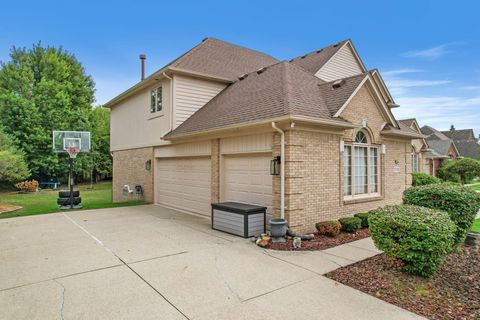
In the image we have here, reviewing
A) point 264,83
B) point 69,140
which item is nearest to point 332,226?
point 264,83

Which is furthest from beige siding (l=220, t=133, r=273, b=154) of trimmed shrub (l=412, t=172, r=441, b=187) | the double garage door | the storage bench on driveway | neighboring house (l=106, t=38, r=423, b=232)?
trimmed shrub (l=412, t=172, r=441, b=187)

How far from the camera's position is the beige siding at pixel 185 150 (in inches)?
407

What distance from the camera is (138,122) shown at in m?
14.9

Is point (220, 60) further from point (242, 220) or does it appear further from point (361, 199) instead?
point (242, 220)

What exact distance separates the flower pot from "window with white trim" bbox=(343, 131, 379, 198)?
3.12 meters

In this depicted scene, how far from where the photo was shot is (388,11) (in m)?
13.5

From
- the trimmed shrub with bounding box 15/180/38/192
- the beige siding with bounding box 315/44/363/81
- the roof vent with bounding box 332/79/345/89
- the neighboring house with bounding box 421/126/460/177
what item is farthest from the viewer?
the neighboring house with bounding box 421/126/460/177

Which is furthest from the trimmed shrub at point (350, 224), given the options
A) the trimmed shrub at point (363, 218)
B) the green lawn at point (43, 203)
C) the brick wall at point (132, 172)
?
the green lawn at point (43, 203)

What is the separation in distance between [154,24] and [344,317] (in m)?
17.6

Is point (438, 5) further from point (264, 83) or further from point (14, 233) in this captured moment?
point (14, 233)

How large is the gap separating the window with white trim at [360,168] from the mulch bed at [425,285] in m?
3.60

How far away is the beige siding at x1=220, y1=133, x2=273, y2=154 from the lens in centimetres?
786

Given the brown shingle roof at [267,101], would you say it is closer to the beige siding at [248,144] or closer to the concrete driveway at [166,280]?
the beige siding at [248,144]

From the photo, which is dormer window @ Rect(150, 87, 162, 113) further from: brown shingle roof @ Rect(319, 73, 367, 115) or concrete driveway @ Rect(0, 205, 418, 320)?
brown shingle roof @ Rect(319, 73, 367, 115)
